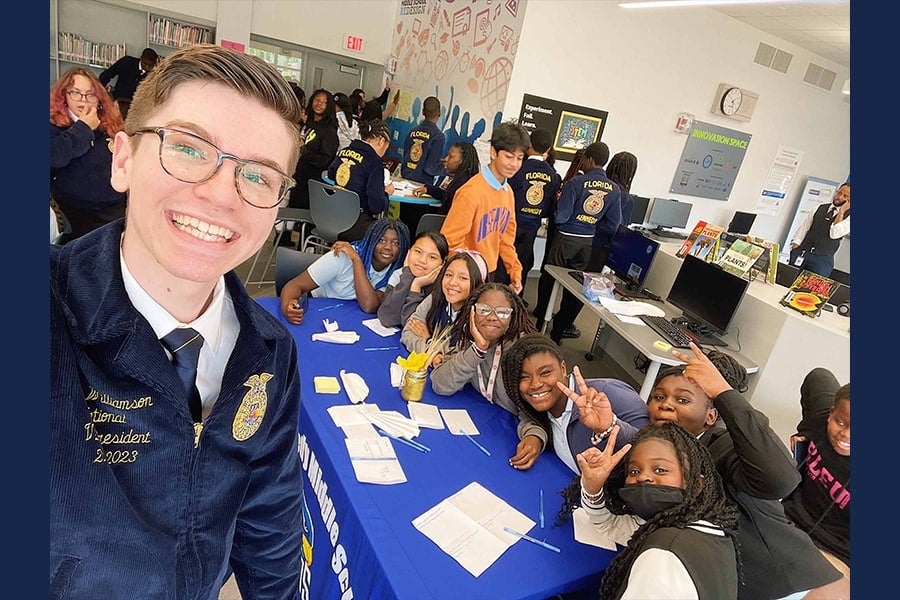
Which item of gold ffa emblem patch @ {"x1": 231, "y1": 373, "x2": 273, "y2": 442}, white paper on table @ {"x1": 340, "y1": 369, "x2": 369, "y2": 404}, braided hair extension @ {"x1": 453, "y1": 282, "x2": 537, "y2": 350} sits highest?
gold ffa emblem patch @ {"x1": 231, "y1": 373, "x2": 273, "y2": 442}

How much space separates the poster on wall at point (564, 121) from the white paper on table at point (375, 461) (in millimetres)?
4031

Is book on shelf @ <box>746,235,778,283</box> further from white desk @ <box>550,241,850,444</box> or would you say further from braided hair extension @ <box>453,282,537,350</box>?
braided hair extension @ <box>453,282,537,350</box>

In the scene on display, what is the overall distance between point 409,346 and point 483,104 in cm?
381

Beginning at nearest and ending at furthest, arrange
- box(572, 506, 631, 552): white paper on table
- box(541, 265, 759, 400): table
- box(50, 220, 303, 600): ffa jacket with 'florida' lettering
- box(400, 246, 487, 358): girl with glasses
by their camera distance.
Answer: box(50, 220, 303, 600): ffa jacket with 'florida' lettering → box(572, 506, 631, 552): white paper on table → box(400, 246, 487, 358): girl with glasses → box(541, 265, 759, 400): table

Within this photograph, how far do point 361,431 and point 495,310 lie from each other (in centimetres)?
76

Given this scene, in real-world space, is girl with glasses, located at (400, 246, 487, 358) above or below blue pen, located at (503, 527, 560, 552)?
above

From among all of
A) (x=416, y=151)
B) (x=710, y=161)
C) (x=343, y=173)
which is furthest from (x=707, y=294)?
(x=710, y=161)

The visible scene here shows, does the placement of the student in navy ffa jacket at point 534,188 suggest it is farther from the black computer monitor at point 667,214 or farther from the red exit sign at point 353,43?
the red exit sign at point 353,43

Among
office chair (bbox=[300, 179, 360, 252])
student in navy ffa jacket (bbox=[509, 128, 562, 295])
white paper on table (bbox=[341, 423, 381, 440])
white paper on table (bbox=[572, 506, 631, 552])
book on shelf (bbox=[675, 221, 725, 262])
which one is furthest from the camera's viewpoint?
student in navy ffa jacket (bbox=[509, 128, 562, 295])

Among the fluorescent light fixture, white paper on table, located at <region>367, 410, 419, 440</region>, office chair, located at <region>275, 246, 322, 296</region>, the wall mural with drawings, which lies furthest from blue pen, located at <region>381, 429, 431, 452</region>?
the wall mural with drawings

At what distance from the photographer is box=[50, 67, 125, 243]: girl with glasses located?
2455 mm

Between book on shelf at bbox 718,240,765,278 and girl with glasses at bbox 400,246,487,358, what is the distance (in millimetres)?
1769

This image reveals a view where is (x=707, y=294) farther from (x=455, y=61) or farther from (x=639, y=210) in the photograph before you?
(x=455, y=61)

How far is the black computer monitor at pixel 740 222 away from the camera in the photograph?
6.60 metres
